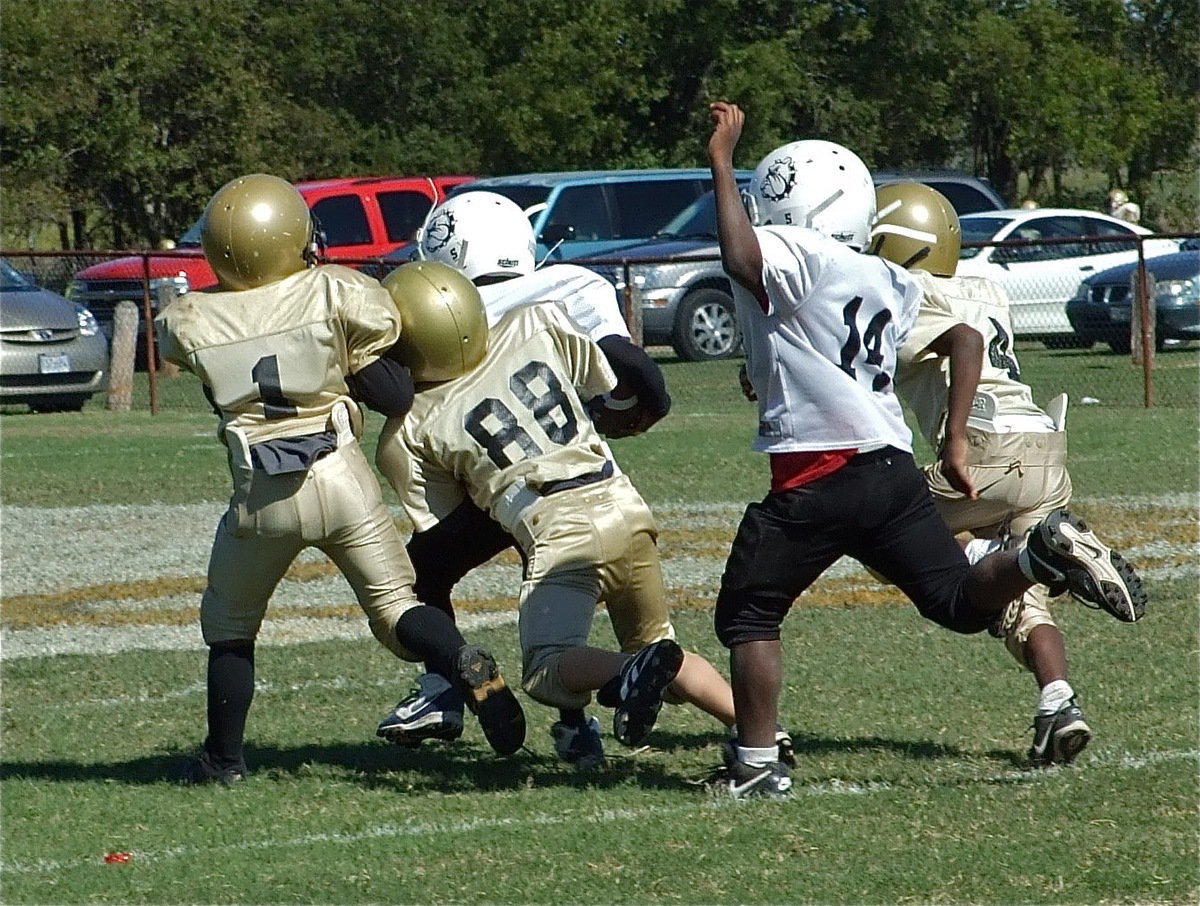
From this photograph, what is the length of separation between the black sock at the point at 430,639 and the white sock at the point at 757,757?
80 centimetres

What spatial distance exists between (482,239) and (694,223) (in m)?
14.8

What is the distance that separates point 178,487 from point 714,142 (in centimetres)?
800

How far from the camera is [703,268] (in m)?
18.9

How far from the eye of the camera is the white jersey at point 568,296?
5434 mm

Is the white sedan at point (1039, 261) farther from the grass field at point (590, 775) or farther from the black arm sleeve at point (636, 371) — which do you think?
the black arm sleeve at point (636, 371)

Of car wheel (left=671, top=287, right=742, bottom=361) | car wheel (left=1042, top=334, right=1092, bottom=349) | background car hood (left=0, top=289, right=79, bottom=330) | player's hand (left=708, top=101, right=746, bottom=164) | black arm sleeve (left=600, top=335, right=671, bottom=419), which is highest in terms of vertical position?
player's hand (left=708, top=101, right=746, bottom=164)

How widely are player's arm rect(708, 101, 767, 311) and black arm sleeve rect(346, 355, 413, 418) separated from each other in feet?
3.17

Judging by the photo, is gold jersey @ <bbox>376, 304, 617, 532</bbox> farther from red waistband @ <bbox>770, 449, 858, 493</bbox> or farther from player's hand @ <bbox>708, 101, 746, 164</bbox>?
player's hand @ <bbox>708, 101, 746, 164</bbox>

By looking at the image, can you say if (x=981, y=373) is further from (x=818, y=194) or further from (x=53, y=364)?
(x=53, y=364)

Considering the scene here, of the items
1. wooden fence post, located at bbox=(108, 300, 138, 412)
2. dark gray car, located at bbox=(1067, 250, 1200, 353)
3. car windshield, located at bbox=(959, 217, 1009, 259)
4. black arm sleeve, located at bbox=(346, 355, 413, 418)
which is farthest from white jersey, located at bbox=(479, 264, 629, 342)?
car windshield, located at bbox=(959, 217, 1009, 259)

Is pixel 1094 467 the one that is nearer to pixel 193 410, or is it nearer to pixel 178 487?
pixel 178 487

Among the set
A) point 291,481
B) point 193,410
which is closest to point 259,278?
point 291,481

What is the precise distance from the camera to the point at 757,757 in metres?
4.98

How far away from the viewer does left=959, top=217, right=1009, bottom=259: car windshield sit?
68.5 ft
